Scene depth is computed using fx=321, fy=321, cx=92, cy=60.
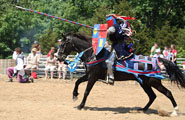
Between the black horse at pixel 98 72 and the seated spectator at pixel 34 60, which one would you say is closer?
the black horse at pixel 98 72

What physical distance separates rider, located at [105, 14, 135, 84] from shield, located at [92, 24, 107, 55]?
0.16 m

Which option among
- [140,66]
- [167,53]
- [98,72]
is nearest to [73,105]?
[98,72]

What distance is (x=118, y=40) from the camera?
27.6ft

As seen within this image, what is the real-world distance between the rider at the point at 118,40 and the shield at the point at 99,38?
16 centimetres

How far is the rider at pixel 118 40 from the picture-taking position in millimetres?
8273

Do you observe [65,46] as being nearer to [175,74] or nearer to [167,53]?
[175,74]

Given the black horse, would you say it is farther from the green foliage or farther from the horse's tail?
the green foliage

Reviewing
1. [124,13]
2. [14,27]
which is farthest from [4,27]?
[124,13]

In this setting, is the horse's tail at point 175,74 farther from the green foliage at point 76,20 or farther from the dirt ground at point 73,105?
the green foliage at point 76,20

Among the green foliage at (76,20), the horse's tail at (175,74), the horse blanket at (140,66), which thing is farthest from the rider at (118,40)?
the green foliage at (76,20)

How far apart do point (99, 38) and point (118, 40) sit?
1.67 feet

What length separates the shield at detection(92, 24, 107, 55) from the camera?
325 inches

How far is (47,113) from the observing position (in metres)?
7.57

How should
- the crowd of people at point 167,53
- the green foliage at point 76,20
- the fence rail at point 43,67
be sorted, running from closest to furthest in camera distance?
1. the crowd of people at point 167,53
2. the fence rail at point 43,67
3. the green foliage at point 76,20
